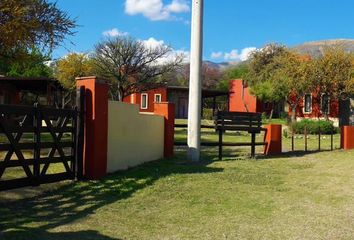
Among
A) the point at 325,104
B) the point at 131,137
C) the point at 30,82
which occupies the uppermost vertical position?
the point at 30,82

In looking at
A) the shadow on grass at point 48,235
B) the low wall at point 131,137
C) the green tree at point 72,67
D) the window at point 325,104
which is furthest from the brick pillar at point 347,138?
the green tree at point 72,67

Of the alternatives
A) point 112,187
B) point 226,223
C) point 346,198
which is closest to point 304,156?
point 346,198

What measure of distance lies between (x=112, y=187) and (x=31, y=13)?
34.6ft

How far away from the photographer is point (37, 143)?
894 cm

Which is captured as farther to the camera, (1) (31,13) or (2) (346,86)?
(2) (346,86)

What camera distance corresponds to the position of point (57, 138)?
376 inches

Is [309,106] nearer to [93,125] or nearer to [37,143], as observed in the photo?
[93,125]

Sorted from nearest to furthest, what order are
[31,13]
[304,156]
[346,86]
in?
1. [304,156]
2. [31,13]
3. [346,86]

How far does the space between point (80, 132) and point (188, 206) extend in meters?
3.12

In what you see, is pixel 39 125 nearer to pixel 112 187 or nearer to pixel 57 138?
pixel 57 138

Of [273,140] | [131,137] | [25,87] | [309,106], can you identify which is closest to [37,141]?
[131,137]

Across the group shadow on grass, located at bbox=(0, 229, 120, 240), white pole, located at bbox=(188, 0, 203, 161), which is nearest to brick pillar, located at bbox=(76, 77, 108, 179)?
shadow on grass, located at bbox=(0, 229, 120, 240)

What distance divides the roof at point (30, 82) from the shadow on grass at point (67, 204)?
23.7m

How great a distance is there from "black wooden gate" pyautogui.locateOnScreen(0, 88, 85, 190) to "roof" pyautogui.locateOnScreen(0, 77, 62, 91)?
23884 mm
